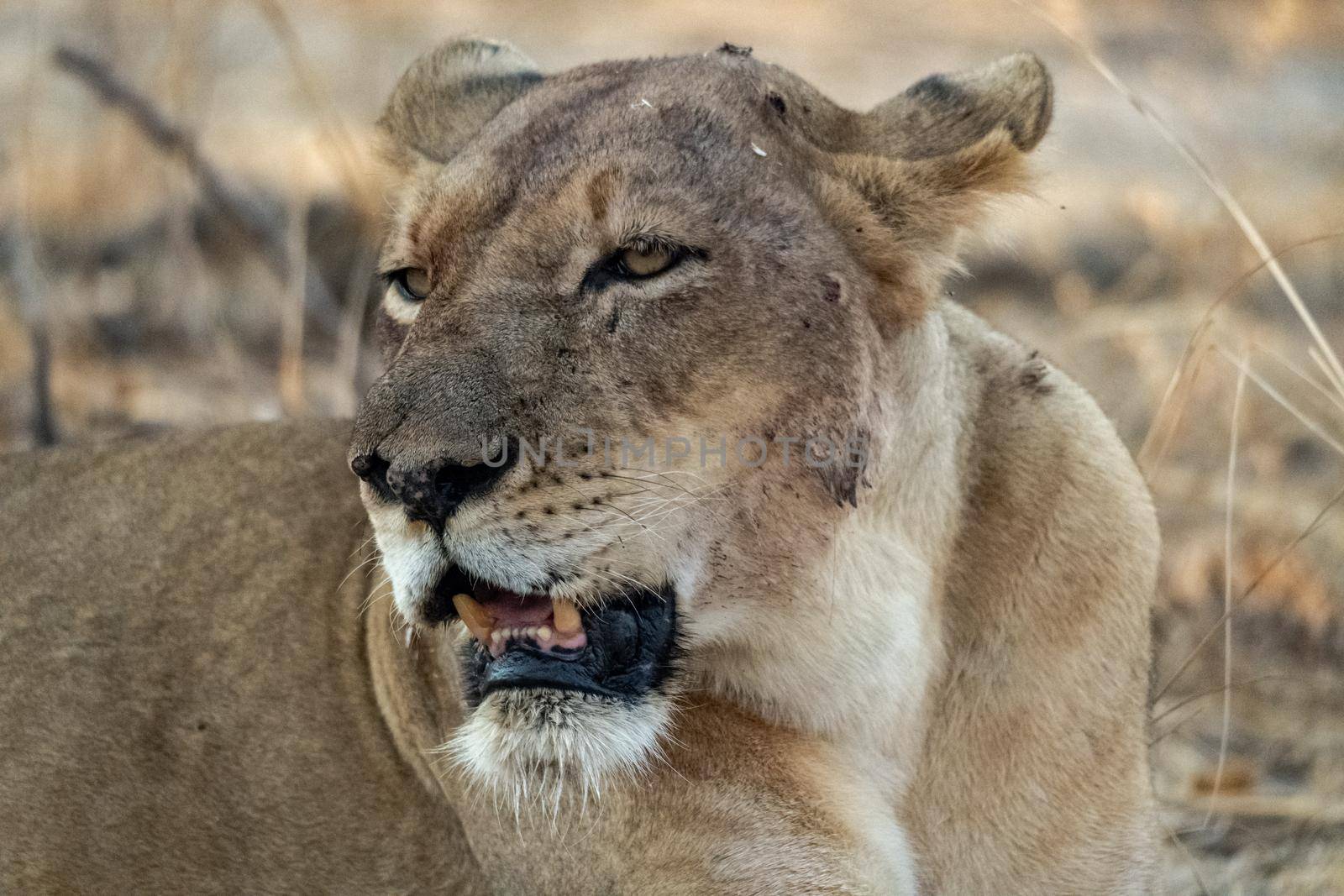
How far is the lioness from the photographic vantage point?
2.27 m

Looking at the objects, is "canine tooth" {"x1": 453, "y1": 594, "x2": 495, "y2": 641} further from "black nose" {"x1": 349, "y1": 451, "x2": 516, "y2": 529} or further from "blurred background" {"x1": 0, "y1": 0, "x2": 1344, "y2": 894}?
"blurred background" {"x1": 0, "y1": 0, "x2": 1344, "y2": 894}

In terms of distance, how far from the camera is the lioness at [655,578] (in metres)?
2.27

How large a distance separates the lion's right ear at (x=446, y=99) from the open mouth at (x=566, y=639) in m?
0.96

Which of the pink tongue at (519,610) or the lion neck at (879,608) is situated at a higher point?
the pink tongue at (519,610)

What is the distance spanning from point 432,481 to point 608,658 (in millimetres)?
423

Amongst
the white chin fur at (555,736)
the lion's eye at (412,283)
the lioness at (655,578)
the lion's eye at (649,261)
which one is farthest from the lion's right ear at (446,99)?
the white chin fur at (555,736)

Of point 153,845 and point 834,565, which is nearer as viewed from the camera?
point 834,565

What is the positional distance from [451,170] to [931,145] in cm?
78

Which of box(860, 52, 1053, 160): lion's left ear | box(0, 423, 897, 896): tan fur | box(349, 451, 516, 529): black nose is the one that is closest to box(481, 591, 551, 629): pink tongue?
box(349, 451, 516, 529): black nose

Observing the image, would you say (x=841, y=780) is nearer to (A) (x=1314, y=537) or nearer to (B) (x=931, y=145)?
(B) (x=931, y=145)

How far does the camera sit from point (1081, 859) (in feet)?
8.68

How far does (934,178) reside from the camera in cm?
250

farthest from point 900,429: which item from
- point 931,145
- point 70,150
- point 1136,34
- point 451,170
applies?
point 1136,34

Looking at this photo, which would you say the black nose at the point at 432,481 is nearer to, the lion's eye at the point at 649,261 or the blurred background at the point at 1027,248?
the lion's eye at the point at 649,261
